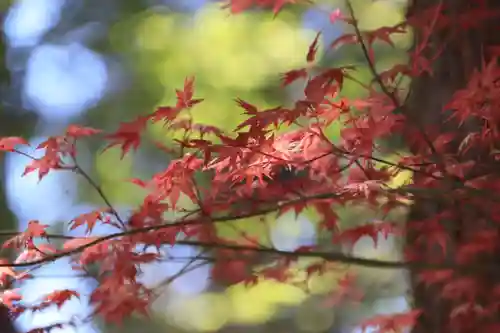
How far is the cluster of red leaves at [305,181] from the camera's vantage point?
78cm

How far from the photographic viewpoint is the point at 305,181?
110cm

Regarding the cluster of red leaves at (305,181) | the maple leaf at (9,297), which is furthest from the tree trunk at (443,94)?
the maple leaf at (9,297)

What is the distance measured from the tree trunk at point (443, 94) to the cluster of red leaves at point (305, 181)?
0.04 ft

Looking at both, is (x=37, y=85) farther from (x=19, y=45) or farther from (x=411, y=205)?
(x=411, y=205)

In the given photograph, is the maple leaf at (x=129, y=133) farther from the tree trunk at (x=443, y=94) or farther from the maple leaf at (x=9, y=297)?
the tree trunk at (x=443, y=94)

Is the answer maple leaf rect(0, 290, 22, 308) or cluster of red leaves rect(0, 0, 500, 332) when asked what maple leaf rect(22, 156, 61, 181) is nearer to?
cluster of red leaves rect(0, 0, 500, 332)

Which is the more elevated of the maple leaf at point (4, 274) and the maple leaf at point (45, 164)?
the maple leaf at point (45, 164)

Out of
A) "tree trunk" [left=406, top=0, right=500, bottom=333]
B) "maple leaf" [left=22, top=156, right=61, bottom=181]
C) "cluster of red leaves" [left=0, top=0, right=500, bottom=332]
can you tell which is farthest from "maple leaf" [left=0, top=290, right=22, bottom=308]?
"tree trunk" [left=406, top=0, right=500, bottom=333]

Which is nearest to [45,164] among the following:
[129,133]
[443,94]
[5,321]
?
[129,133]

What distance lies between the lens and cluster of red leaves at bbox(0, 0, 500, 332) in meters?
0.78

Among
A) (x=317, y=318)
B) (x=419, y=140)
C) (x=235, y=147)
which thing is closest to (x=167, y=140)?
(x=317, y=318)

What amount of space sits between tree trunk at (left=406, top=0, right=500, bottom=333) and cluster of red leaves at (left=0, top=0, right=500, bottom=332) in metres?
0.01

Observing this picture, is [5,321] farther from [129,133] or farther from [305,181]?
[305,181]

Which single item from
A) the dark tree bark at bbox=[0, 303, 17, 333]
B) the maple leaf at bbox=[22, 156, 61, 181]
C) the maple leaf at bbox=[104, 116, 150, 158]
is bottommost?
the dark tree bark at bbox=[0, 303, 17, 333]
